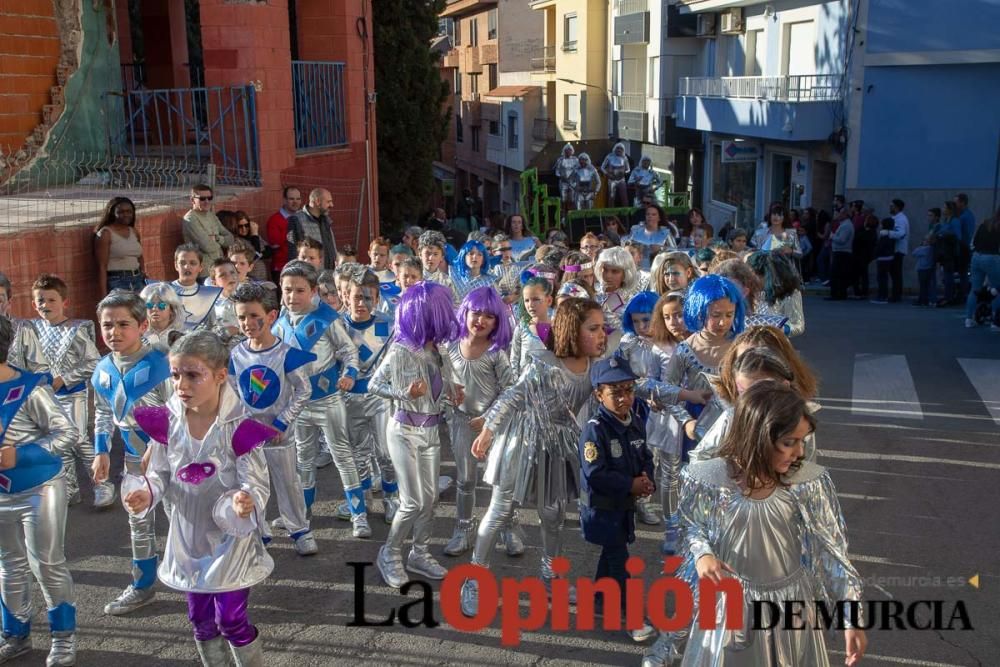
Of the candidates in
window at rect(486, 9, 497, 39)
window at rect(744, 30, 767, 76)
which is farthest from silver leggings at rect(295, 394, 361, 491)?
window at rect(486, 9, 497, 39)

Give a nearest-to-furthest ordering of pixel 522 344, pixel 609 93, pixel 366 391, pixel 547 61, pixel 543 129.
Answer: pixel 522 344, pixel 366 391, pixel 609 93, pixel 543 129, pixel 547 61

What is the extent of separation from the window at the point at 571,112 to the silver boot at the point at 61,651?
34332 millimetres

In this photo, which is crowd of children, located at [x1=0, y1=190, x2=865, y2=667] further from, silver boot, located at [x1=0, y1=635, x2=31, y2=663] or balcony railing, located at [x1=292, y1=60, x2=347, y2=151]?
balcony railing, located at [x1=292, y1=60, x2=347, y2=151]

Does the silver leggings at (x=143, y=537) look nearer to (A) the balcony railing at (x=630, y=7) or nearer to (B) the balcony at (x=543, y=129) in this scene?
(A) the balcony railing at (x=630, y=7)

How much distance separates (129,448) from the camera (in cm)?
563

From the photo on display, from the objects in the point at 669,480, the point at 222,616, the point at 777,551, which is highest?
the point at 777,551

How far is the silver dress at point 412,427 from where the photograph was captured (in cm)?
543

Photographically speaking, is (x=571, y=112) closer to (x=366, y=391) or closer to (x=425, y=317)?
(x=366, y=391)

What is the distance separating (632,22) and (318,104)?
20.6 metres

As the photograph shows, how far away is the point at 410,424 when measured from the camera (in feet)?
17.9

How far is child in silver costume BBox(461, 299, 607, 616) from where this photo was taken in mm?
5156

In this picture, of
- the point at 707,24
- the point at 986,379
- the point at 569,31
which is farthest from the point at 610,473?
the point at 569,31

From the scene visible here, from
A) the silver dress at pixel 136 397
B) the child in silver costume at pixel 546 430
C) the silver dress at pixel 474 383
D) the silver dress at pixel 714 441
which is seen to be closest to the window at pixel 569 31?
the silver dress at pixel 474 383

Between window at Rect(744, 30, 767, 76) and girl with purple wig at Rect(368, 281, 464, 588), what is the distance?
2243 cm
